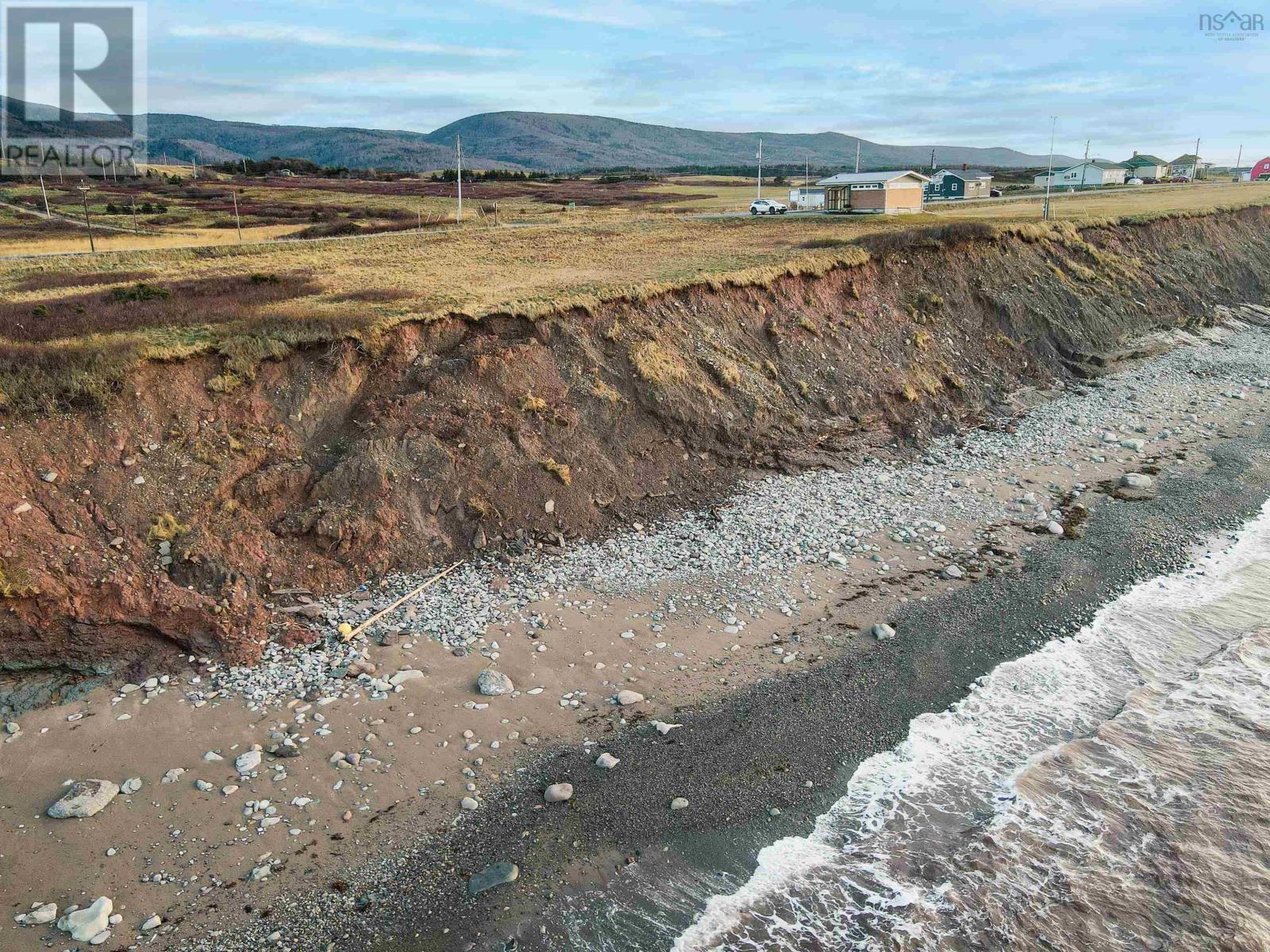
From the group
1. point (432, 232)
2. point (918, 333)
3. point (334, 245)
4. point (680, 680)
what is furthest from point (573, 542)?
point (432, 232)

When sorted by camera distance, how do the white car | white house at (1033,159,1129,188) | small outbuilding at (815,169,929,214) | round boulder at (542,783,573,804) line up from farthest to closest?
white house at (1033,159,1129,188) < the white car < small outbuilding at (815,169,929,214) < round boulder at (542,783,573,804)

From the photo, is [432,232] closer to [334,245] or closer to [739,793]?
[334,245]

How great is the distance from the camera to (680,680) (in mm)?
13445

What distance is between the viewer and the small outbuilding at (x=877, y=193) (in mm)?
51656

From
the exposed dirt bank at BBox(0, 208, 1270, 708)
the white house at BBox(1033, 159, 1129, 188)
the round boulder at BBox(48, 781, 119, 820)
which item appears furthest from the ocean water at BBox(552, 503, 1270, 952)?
the white house at BBox(1033, 159, 1129, 188)

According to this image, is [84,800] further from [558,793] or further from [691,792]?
[691,792]

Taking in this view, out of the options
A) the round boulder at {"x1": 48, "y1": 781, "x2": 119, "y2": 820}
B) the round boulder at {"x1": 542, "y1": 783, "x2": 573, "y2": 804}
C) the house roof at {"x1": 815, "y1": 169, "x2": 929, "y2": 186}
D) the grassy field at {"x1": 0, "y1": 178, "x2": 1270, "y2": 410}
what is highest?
the house roof at {"x1": 815, "y1": 169, "x2": 929, "y2": 186}

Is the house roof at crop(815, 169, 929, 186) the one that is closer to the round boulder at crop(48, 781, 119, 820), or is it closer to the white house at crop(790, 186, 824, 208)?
the white house at crop(790, 186, 824, 208)

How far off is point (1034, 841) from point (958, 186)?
295ft

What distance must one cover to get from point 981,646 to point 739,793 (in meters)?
6.22

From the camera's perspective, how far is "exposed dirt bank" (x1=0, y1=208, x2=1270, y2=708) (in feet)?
46.2

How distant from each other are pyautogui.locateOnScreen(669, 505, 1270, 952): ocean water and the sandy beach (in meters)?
0.64

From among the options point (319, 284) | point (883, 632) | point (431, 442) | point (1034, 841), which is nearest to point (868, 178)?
point (319, 284)

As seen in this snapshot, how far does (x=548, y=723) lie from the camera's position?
1241 centimetres
